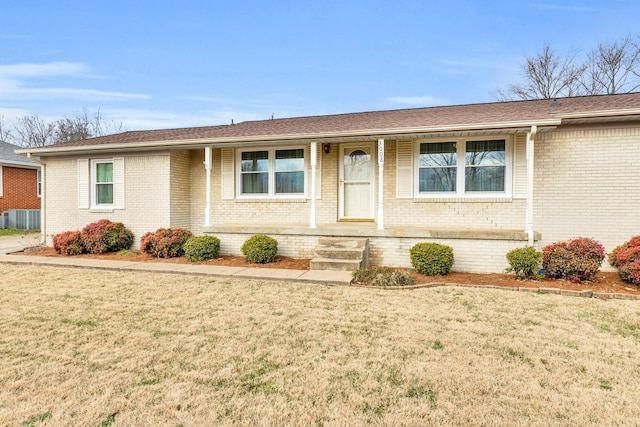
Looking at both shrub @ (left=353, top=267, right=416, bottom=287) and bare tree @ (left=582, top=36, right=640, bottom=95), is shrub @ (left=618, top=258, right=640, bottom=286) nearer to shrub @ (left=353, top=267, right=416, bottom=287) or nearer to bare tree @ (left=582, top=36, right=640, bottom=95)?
shrub @ (left=353, top=267, right=416, bottom=287)

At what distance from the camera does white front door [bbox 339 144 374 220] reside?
998 cm

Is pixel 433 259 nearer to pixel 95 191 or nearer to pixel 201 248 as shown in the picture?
pixel 201 248

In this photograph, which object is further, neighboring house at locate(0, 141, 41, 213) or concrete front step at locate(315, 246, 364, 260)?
neighboring house at locate(0, 141, 41, 213)

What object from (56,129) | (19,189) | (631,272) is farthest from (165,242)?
(56,129)

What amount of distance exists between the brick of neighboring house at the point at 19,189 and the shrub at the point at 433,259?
19.8 metres

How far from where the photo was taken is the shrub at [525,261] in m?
6.92

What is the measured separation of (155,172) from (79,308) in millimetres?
6087

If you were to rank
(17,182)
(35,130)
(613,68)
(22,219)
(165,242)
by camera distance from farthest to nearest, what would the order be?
(35,130) → (613,68) → (17,182) → (22,219) → (165,242)

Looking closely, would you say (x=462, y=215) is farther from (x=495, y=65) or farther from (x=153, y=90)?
(x=153, y=90)

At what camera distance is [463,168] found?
8930mm

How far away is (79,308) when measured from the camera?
512 centimetres

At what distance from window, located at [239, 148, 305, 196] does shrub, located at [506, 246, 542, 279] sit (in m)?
5.38

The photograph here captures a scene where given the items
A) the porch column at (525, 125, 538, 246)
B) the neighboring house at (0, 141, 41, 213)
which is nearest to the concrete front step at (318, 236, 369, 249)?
the porch column at (525, 125, 538, 246)

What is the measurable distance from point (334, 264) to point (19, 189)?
61.3ft
